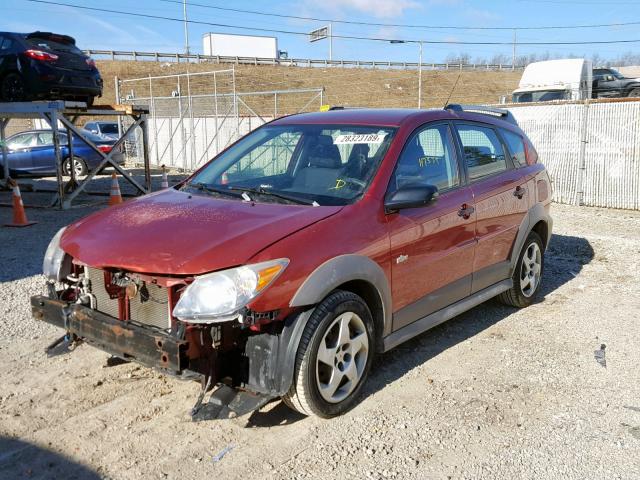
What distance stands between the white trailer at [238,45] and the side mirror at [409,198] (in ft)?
218

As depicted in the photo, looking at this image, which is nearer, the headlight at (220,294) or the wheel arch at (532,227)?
the headlight at (220,294)

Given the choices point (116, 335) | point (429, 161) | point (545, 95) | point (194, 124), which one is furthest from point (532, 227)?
point (194, 124)

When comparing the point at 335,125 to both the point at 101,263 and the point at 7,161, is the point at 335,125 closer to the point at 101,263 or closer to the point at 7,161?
the point at 101,263

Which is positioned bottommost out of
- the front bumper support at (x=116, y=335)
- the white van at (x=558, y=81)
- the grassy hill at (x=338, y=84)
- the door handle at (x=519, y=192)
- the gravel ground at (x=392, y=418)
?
the gravel ground at (x=392, y=418)

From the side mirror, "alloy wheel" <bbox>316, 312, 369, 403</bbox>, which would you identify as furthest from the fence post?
"alloy wheel" <bbox>316, 312, 369, 403</bbox>

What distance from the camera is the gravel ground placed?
309 centimetres

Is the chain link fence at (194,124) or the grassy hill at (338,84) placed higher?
the grassy hill at (338,84)

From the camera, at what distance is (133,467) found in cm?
305

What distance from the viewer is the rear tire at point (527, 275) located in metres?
5.49

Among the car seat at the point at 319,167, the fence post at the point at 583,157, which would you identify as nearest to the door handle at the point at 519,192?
the car seat at the point at 319,167

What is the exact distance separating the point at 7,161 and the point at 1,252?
29.4ft

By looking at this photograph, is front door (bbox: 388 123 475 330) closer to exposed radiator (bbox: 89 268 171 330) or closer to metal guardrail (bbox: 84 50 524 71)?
exposed radiator (bbox: 89 268 171 330)

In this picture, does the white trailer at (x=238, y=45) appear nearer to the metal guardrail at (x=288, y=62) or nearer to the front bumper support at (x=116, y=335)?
the metal guardrail at (x=288, y=62)

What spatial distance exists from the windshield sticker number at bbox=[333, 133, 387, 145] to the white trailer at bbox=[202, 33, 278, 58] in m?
65.9
